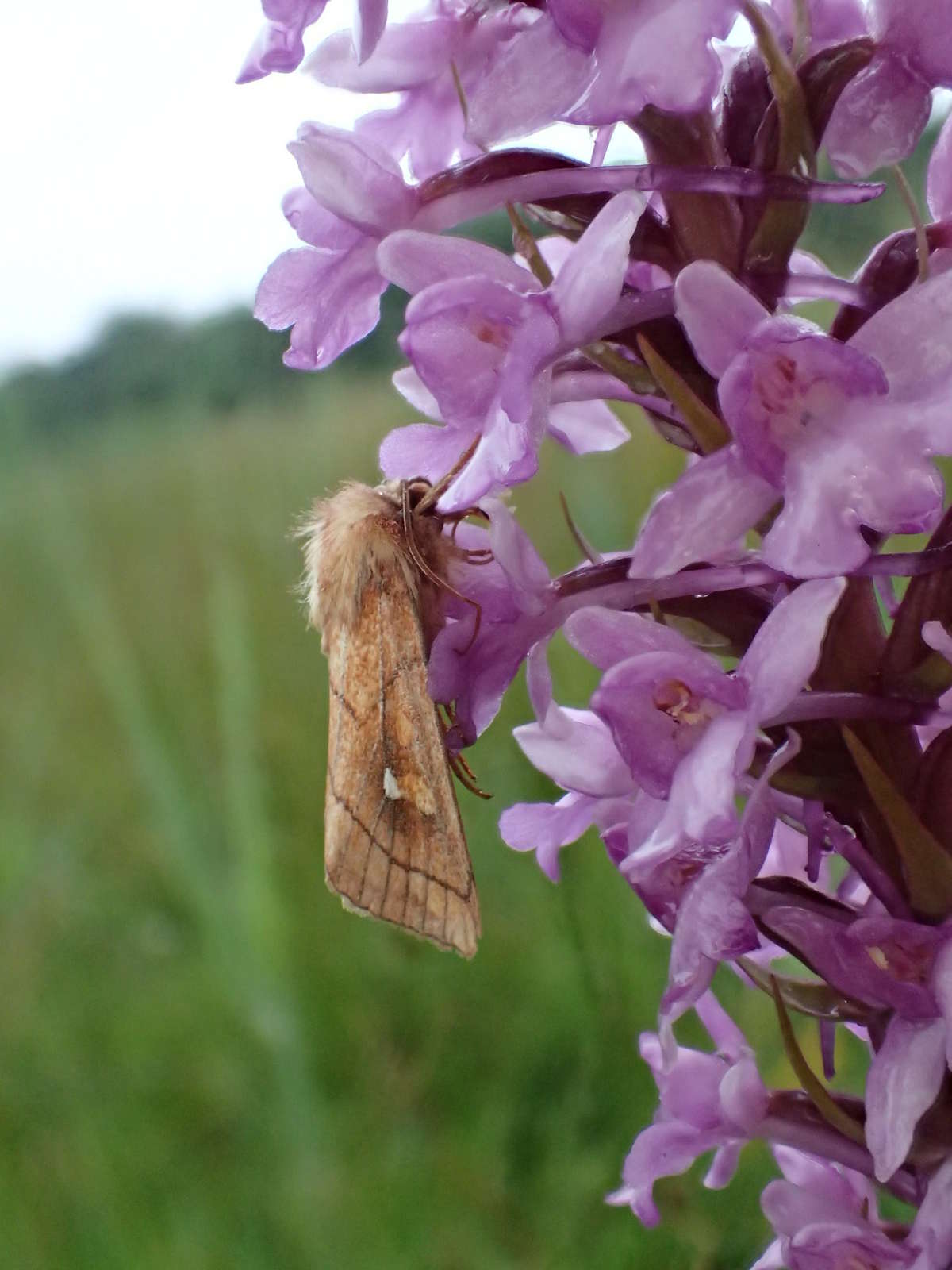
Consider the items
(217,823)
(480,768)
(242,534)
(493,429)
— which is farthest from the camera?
(242,534)

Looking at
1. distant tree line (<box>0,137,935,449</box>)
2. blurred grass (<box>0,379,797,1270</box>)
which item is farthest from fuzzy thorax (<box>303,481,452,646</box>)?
distant tree line (<box>0,137,935,449</box>)

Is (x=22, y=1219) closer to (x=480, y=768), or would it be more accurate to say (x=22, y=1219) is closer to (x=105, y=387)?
(x=480, y=768)

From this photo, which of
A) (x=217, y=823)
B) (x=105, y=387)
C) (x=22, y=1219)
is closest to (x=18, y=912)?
(x=217, y=823)

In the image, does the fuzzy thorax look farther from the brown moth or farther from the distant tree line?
the distant tree line

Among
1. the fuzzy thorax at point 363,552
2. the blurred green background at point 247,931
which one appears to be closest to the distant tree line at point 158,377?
the blurred green background at point 247,931

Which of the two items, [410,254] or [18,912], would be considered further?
[18,912]

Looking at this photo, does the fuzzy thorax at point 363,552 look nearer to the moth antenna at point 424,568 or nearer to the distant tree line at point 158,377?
the moth antenna at point 424,568

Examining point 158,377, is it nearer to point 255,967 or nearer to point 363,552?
point 255,967
